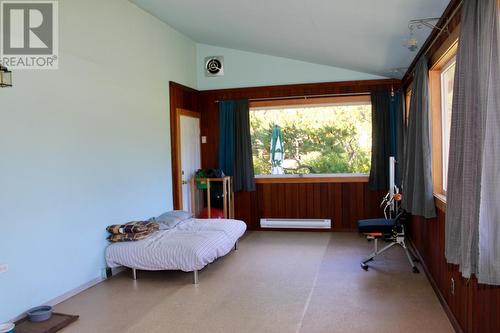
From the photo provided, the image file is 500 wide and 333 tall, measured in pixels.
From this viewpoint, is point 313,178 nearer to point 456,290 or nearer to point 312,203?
point 312,203

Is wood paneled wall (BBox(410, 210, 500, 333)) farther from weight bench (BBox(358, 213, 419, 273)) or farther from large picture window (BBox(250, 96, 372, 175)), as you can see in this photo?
large picture window (BBox(250, 96, 372, 175))

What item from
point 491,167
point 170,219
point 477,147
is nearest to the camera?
point 491,167

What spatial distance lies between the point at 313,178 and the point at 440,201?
124 inches

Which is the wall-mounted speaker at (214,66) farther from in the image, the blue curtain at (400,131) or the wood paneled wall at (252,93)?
the blue curtain at (400,131)

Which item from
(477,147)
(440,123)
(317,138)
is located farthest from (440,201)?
(317,138)

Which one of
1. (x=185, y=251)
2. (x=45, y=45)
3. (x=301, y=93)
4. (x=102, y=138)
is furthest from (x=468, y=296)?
(x=301, y=93)

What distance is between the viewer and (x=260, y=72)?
677 centimetres

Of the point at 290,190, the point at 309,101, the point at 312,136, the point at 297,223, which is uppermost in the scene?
the point at 309,101

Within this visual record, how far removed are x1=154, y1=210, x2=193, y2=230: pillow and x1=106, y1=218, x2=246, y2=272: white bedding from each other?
31 cm

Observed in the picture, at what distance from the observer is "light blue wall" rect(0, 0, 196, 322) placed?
11.0 ft

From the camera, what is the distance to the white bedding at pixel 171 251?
4.10 m

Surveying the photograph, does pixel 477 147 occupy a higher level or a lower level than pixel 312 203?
higher

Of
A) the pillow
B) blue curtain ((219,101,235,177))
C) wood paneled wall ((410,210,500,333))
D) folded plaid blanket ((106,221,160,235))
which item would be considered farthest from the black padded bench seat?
blue curtain ((219,101,235,177))

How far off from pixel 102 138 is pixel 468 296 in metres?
3.61
